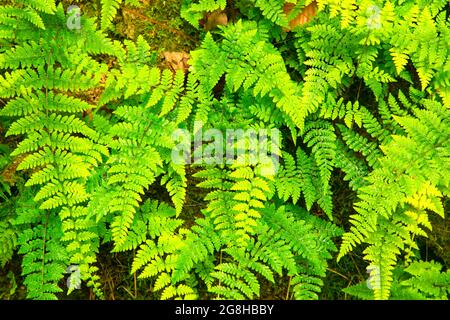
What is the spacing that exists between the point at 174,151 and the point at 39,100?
4.12 ft

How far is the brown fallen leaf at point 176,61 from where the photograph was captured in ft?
14.6

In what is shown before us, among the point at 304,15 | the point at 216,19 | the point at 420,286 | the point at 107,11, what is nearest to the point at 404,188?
the point at 420,286

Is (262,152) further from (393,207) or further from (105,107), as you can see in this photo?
(105,107)

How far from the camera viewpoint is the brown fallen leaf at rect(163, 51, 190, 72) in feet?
14.6

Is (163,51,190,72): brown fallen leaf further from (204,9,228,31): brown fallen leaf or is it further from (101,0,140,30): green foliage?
(101,0,140,30): green foliage

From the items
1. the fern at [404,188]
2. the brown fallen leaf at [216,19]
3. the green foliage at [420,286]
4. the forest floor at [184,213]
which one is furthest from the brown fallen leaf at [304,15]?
the green foliage at [420,286]

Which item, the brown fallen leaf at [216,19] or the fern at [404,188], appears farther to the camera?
the brown fallen leaf at [216,19]

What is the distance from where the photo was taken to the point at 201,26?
456 cm

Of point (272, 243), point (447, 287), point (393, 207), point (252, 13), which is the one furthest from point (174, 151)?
point (447, 287)

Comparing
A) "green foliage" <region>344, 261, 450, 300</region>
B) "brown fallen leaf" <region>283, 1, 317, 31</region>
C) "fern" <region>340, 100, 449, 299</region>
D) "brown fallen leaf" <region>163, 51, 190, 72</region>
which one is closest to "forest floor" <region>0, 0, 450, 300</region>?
"brown fallen leaf" <region>163, 51, 190, 72</region>

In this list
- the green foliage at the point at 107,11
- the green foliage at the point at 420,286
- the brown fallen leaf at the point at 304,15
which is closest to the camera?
the green foliage at the point at 420,286

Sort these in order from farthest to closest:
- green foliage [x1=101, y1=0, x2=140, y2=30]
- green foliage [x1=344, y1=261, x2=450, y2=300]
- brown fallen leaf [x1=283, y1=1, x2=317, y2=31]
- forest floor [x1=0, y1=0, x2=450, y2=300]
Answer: brown fallen leaf [x1=283, y1=1, x2=317, y2=31] < forest floor [x1=0, y1=0, x2=450, y2=300] < green foliage [x1=101, y1=0, x2=140, y2=30] < green foliage [x1=344, y1=261, x2=450, y2=300]

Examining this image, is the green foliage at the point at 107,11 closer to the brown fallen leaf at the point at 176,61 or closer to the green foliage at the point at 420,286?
the brown fallen leaf at the point at 176,61

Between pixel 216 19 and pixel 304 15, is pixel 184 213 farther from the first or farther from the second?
pixel 304 15
